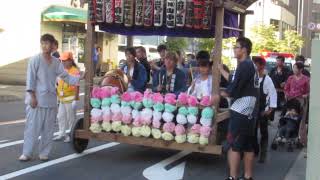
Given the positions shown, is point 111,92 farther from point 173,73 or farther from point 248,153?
point 248,153

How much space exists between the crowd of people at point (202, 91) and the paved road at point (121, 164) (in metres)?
0.40

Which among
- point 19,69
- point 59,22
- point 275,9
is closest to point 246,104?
point 19,69

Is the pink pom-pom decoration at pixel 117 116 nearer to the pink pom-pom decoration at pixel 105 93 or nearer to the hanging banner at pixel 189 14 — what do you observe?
the pink pom-pom decoration at pixel 105 93

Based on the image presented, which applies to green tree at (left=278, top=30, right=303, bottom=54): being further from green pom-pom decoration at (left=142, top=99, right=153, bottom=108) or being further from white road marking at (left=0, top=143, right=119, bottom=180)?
green pom-pom decoration at (left=142, top=99, right=153, bottom=108)

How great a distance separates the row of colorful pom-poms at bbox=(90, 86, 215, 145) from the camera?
8352 millimetres

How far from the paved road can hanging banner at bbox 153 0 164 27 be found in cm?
225

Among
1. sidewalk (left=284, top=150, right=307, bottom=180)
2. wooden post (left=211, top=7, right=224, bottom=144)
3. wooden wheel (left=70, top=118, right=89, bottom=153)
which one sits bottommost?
sidewalk (left=284, top=150, right=307, bottom=180)

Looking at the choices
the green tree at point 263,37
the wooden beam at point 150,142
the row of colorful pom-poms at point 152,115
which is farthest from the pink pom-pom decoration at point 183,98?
the green tree at point 263,37

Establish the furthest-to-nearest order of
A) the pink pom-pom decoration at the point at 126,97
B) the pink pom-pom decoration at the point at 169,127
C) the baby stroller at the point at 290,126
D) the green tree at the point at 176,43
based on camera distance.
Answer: the green tree at the point at 176,43
the baby stroller at the point at 290,126
the pink pom-pom decoration at the point at 126,97
the pink pom-pom decoration at the point at 169,127

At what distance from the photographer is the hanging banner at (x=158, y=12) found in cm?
872

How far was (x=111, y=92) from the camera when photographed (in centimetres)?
898

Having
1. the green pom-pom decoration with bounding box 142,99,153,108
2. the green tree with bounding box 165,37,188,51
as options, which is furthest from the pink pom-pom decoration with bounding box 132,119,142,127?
the green tree with bounding box 165,37,188,51

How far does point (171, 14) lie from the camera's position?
8641mm

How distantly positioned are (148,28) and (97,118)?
5.82ft
